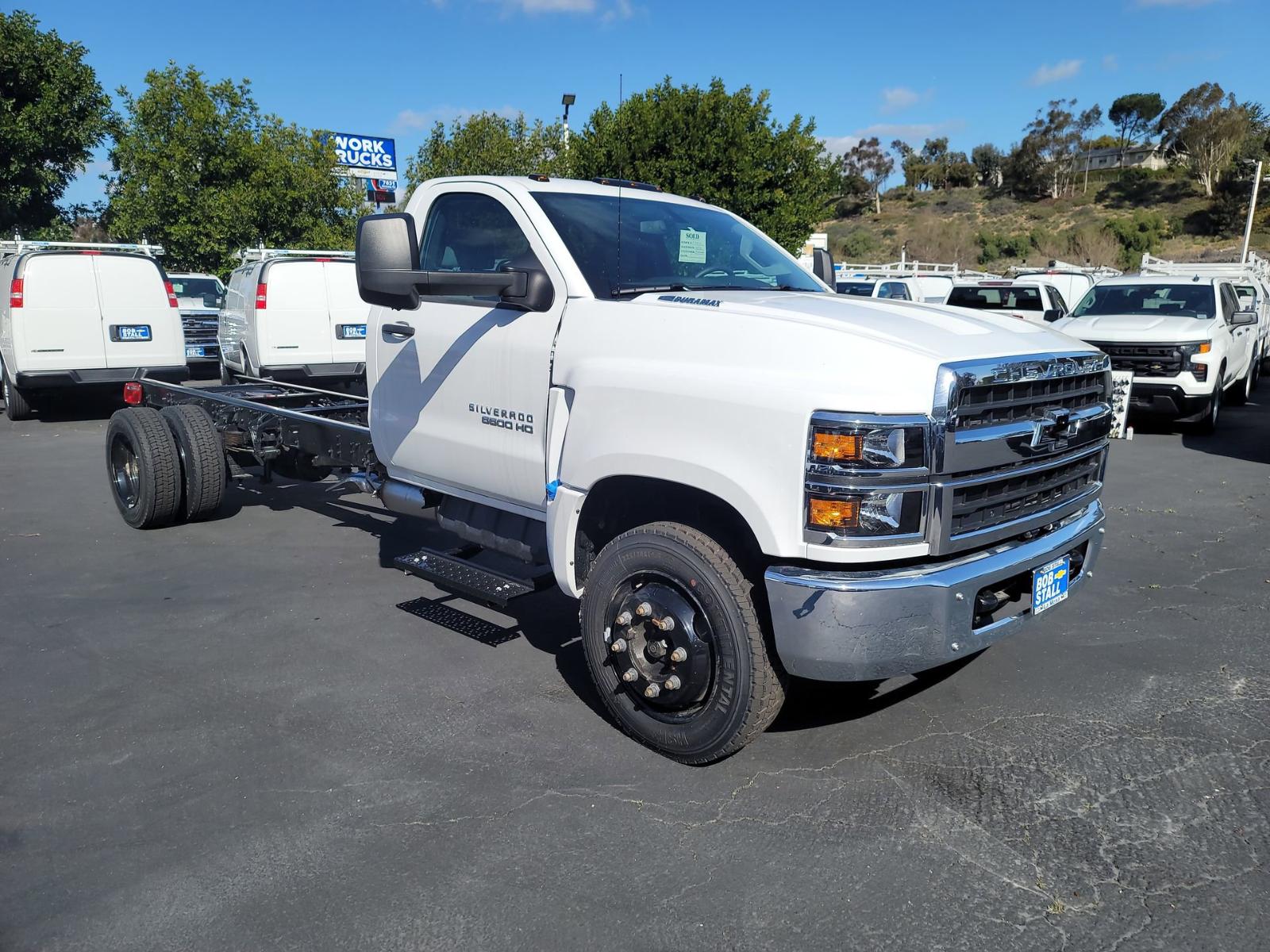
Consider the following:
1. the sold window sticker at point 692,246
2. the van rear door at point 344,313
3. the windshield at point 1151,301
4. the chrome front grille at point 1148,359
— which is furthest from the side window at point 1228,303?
the van rear door at point 344,313

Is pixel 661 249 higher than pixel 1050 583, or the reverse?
pixel 661 249

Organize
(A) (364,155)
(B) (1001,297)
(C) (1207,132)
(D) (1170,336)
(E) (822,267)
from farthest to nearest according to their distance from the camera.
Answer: (C) (1207,132), (A) (364,155), (B) (1001,297), (D) (1170,336), (E) (822,267)

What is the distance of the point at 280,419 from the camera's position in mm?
6445

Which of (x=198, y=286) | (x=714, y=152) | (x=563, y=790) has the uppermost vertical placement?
(x=714, y=152)

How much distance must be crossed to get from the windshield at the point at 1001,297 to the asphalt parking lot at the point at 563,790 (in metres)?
12.0

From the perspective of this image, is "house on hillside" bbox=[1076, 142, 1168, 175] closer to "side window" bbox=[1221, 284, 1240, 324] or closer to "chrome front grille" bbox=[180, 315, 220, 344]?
"side window" bbox=[1221, 284, 1240, 324]

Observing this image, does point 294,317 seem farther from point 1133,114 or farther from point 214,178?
point 1133,114

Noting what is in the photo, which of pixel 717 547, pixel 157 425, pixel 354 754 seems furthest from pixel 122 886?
pixel 157 425

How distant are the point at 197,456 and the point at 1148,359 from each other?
10747 mm

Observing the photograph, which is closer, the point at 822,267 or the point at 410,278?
the point at 410,278

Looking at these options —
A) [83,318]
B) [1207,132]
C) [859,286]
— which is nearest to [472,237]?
[83,318]

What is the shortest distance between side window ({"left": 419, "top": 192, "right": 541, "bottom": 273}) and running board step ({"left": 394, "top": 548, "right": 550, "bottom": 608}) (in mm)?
1419

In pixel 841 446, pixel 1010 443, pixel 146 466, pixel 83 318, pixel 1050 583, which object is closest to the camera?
pixel 841 446

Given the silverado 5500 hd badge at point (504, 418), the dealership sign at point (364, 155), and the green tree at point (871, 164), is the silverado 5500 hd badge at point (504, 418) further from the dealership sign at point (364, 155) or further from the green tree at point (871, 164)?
the green tree at point (871, 164)
